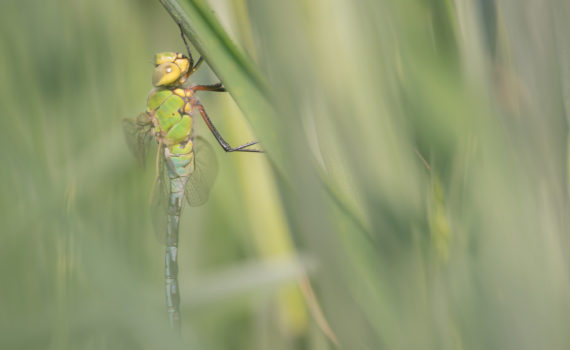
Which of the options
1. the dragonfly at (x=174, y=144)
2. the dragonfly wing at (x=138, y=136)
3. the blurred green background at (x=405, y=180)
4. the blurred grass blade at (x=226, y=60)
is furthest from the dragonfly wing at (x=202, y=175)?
the blurred grass blade at (x=226, y=60)

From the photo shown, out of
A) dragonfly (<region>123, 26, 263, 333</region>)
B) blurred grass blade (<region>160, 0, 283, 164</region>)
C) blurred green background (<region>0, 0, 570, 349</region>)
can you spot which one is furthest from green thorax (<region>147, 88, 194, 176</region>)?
blurred grass blade (<region>160, 0, 283, 164</region>)

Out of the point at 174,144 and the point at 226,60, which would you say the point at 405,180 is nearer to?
the point at 226,60

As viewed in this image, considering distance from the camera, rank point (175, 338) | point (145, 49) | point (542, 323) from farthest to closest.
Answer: point (145, 49) < point (175, 338) < point (542, 323)

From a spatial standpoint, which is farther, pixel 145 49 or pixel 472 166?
pixel 145 49

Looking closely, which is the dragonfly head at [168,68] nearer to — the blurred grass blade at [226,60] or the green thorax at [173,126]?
the green thorax at [173,126]

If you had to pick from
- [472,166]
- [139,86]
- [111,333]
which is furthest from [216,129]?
[472,166]

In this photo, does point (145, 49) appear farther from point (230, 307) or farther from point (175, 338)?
point (175, 338)

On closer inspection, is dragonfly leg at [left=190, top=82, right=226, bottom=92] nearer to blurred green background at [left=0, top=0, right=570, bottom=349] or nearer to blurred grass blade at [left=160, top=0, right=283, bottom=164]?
blurred green background at [left=0, top=0, right=570, bottom=349]

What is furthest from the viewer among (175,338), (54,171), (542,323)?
(54,171)
